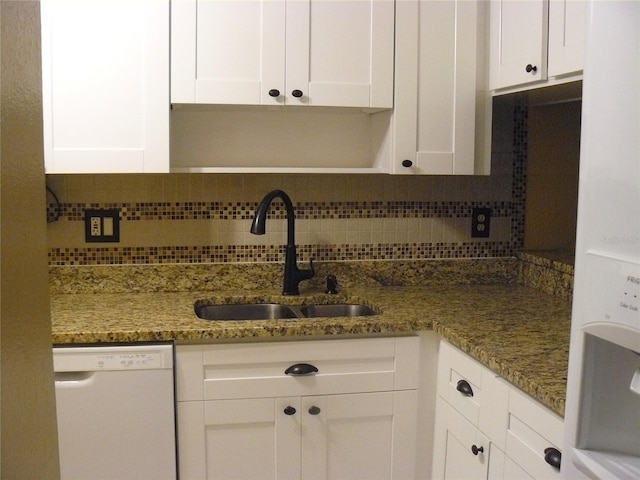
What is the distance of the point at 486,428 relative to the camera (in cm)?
190

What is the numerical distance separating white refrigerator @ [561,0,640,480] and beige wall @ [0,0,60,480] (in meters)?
0.84

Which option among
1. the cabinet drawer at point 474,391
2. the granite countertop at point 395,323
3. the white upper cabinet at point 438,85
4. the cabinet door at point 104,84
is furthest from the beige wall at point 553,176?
the cabinet door at point 104,84

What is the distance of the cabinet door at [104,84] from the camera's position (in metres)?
2.31

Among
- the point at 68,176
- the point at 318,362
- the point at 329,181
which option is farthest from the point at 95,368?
the point at 329,181

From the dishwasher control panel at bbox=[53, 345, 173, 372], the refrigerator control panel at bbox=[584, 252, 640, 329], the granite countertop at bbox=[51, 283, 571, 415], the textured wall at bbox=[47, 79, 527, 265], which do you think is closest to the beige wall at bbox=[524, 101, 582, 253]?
the textured wall at bbox=[47, 79, 527, 265]

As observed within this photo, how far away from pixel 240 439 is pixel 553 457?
1.02 metres

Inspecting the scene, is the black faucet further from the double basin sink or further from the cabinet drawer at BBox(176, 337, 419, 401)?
the cabinet drawer at BBox(176, 337, 419, 401)

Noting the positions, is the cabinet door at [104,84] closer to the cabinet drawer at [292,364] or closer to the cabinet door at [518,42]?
the cabinet drawer at [292,364]

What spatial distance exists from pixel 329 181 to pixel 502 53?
0.79 m

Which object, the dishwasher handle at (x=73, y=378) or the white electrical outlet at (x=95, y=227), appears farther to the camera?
the white electrical outlet at (x=95, y=227)

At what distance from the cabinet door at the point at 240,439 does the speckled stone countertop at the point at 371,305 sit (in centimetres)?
21

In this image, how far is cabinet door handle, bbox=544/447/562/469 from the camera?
156cm

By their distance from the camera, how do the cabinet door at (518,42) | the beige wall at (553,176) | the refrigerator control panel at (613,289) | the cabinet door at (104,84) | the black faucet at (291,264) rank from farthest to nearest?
the beige wall at (553,176) → the black faucet at (291,264) → the cabinet door at (104,84) → the cabinet door at (518,42) → the refrigerator control panel at (613,289)

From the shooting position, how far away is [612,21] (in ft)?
3.79
